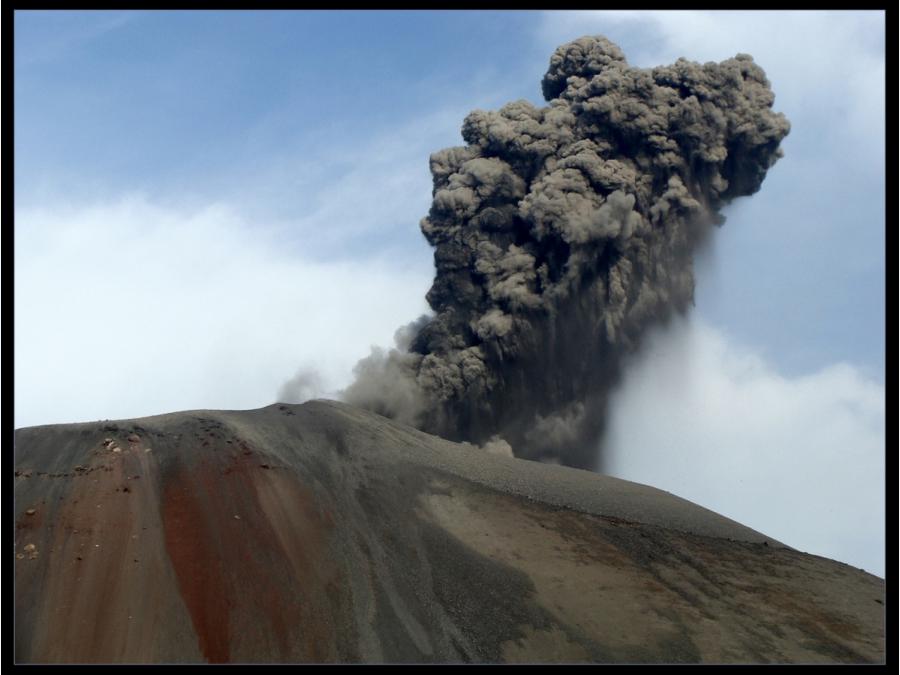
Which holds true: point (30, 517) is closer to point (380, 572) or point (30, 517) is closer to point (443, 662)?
point (380, 572)

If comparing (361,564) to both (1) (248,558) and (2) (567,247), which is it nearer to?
(1) (248,558)

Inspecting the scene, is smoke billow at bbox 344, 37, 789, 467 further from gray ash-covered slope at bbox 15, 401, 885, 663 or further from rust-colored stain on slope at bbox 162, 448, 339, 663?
rust-colored stain on slope at bbox 162, 448, 339, 663

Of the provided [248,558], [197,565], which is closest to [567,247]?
[248,558]

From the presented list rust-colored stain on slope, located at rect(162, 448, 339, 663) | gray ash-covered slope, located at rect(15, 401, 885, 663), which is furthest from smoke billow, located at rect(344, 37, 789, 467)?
rust-colored stain on slope, located at rect(162, 448, 339, 663)

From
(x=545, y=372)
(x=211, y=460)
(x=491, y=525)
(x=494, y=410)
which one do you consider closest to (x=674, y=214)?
(x=545, y=372)

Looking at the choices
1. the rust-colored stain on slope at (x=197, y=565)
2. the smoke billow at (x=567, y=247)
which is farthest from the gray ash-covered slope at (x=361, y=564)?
the smoke billow at (x=567, y=247)
